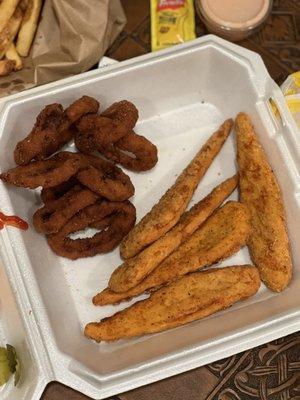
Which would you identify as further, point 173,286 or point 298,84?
point 298,84

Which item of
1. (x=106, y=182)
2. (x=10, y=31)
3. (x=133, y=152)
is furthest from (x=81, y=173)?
(x=10, y=31)

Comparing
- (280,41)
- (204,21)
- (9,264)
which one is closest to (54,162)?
(9,264)

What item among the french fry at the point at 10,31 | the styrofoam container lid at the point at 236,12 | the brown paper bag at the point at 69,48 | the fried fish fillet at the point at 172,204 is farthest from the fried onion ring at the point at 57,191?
the styrofoam container lid at the point at 236,12

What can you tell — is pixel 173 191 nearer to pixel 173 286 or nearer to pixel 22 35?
pixel 173 286

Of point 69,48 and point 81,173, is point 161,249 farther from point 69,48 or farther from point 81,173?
point 69,48

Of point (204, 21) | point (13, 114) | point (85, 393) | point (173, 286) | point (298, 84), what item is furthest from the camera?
point (204, 21)

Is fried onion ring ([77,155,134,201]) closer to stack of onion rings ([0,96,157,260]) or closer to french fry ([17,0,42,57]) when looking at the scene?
stack of onion rings ([0,96,157,260])

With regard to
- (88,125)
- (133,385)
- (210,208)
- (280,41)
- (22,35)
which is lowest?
(133,385)
